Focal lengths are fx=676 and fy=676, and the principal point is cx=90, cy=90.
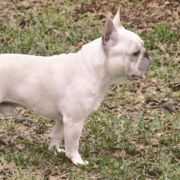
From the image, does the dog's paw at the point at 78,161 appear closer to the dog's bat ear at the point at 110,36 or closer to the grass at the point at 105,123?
the grass at the point at 105,123

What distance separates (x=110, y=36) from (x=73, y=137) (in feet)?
3.26

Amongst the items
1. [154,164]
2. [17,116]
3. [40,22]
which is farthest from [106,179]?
[40,22]

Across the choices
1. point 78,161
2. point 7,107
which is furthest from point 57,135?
point 7,107

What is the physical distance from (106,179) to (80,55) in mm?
1133

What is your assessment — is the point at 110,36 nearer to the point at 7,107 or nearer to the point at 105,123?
the point at 7,107

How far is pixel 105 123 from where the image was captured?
24.3ft

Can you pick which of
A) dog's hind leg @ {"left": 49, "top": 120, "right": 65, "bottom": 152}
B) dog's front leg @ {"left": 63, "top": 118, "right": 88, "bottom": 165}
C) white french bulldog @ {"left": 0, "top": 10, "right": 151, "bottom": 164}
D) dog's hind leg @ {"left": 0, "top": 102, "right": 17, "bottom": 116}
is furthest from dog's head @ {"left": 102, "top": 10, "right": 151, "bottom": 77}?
dog's hind leg @ {"left": 0, "top": 102, "right": 17, "bottom": 116}

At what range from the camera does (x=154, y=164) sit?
634 centimetres

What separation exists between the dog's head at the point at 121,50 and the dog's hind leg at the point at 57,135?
856 mm

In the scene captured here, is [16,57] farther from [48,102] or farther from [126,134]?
[126,134]

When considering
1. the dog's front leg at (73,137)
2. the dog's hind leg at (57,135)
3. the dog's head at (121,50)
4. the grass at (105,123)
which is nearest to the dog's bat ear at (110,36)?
the dog's head at (121,50)

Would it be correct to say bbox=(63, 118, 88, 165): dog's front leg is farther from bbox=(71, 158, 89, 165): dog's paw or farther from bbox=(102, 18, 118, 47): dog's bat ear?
bbox=(102, 18, 118, 47): dog's bat ear

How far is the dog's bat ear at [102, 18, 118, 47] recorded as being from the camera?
19.0 ft

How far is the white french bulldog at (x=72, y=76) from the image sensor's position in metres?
5.90
